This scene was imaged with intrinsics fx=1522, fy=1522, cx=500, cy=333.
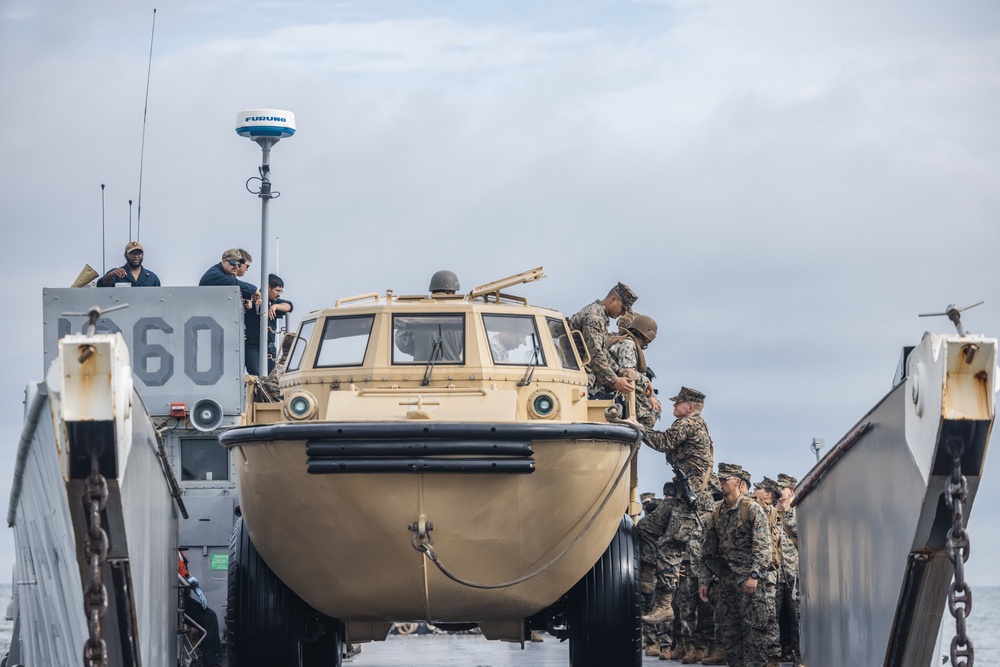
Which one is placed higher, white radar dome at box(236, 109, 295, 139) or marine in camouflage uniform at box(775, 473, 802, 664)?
white radar dome at box(236, 109, 295, 139)

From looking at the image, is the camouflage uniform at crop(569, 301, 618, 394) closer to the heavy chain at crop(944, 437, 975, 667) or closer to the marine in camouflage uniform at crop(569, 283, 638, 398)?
the marine in camouflage uniform at crop(569, 283, 638, 398)

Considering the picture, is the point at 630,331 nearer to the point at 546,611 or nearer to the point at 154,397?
the point at 546,611

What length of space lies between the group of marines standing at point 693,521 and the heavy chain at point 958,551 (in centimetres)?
451

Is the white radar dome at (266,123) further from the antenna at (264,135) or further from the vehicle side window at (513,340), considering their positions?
the vehicle side window at (513,340)

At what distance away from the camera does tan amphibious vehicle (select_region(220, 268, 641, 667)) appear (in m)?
8.28

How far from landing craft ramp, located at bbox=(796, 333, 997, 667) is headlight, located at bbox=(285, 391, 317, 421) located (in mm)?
3072

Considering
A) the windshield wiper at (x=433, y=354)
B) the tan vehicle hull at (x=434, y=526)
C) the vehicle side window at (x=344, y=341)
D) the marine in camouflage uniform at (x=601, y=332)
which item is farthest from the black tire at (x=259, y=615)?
the marine in camouflage uniform at (x=601, y=332)

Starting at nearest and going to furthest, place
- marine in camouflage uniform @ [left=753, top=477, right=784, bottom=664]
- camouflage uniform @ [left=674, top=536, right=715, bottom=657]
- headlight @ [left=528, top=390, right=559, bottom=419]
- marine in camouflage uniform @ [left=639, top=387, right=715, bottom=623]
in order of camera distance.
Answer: headlight @ [left=528, top=390, right=559, bottom=419], marine in camouflage uniform @ [left=753, top=477, right=784, bottom=664], marine in camouflage uniform @ [left=639, top=387, right=715, bottom=623], camouflage uniform @ [left=674, top=536, right=715, bottom=657]

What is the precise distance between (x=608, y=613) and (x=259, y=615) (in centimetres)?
214

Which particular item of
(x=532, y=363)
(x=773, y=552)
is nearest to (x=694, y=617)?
(x=773, y=552)

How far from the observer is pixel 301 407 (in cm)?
879

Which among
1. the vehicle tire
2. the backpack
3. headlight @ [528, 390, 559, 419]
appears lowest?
the vehicle tire

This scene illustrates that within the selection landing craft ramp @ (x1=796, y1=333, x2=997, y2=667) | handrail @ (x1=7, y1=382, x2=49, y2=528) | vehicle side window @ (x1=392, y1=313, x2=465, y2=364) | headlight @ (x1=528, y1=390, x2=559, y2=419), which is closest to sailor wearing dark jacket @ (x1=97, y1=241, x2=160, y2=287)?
handrail @ (x1=7, y1=382, x2=49, y2=528)

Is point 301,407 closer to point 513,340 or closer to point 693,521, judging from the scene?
point 513,340
